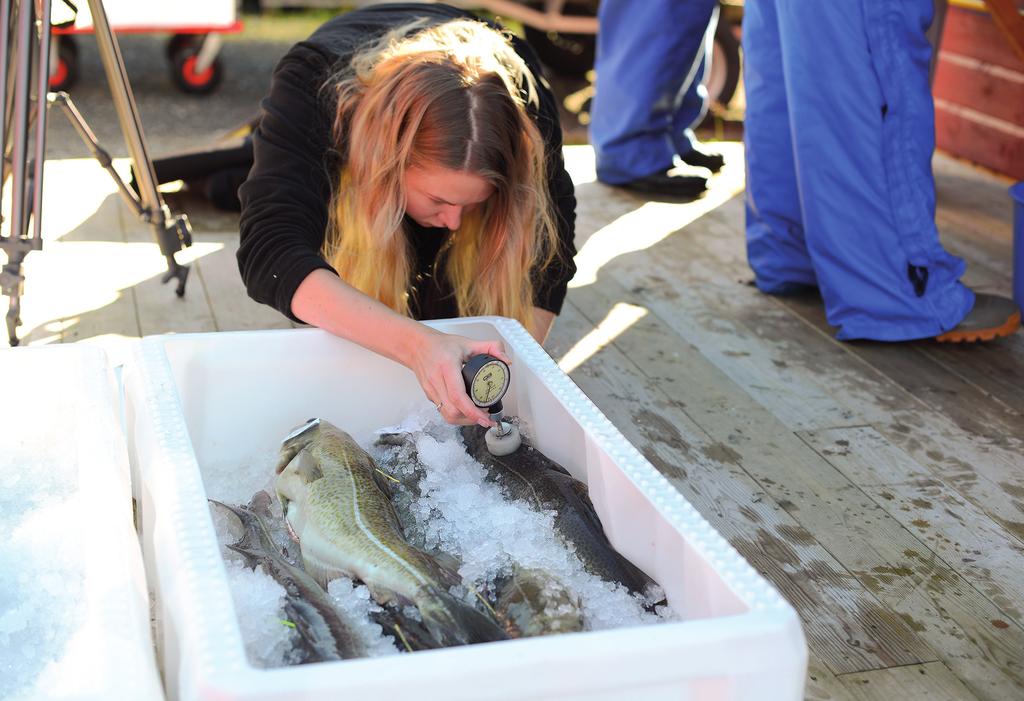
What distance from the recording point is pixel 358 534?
1.29 m

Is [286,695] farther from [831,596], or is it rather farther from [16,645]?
[831,596]

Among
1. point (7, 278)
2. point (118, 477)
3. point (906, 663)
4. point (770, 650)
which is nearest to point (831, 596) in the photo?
point (906, 663)

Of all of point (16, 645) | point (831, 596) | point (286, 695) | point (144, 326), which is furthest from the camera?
point (144, 326)

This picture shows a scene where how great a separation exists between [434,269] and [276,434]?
61cm

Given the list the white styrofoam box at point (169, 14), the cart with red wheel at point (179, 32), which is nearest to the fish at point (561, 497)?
the cart with red wheel at point (179, 32)

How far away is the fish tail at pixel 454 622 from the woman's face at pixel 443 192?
74 centimetres

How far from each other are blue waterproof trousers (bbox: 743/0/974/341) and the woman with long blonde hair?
2.82 ft

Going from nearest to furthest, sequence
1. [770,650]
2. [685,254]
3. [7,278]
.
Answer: [770,650], [7,278], [685,254]

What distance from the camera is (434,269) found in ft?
7.30

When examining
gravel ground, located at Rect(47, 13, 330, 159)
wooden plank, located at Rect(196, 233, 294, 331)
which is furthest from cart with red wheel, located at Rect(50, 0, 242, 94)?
wooden plank, located at Rect(196, 233, 294, 331)

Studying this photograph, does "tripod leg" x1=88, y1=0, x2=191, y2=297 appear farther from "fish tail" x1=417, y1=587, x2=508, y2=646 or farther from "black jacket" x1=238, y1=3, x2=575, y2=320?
"fish tail" x1=417, y1=587, x2=508, y2=646

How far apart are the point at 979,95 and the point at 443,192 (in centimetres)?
329

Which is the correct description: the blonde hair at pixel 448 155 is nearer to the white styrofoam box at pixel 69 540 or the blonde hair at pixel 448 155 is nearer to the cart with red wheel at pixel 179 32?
the white styrofoam box at pixel 69 540

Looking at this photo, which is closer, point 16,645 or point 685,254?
point 16,645
